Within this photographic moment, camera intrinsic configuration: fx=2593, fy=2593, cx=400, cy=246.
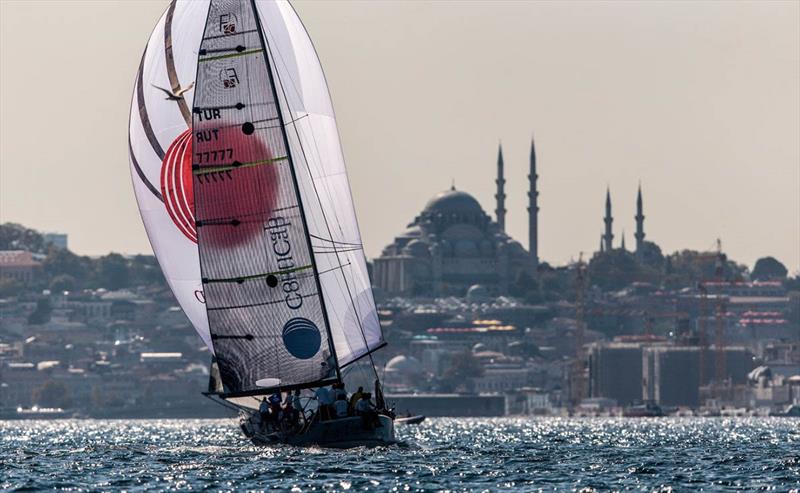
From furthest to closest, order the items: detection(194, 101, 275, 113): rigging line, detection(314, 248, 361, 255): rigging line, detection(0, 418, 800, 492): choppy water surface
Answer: detection(314, 248, 361, 255): rigging line → detection(194, 101, 275, 113): rigging line → detection(0, 418, 800, 492): choppy water surface

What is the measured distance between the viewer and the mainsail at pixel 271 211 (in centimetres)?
4438

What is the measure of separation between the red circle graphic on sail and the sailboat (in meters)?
0.02

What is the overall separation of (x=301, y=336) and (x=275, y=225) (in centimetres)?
201

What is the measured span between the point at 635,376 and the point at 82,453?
13414cm

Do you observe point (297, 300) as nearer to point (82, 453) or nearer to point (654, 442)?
point (82, 453)

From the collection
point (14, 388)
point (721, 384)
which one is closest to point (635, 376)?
point (721, 384)

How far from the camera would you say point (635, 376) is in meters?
184

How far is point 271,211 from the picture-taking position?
4456 cm

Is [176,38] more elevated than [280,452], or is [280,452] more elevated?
[176,38]

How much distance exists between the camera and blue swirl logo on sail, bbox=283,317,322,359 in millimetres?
44969

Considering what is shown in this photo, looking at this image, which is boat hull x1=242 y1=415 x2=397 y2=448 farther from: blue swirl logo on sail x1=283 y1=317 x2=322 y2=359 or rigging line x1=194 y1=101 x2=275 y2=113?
rigging line x1=194 y1=101 x2=275 y2=113

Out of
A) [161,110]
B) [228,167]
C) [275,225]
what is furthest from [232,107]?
[161,110]

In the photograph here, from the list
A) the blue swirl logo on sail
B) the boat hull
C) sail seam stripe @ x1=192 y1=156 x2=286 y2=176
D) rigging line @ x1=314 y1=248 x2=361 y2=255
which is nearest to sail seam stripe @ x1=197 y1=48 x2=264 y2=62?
sail seam stripe @ x1=192 y1=156 x2=286 y2=176

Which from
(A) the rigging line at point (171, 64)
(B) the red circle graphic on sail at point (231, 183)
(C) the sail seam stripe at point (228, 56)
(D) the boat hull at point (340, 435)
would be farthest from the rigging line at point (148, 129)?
(D) the boat hull at point (340, 435)
